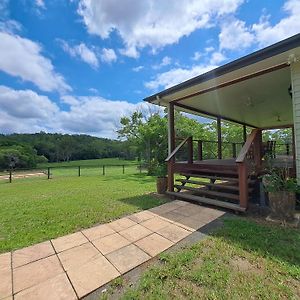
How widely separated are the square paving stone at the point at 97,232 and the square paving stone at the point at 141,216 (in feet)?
1.92

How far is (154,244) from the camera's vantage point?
2816 millimetres

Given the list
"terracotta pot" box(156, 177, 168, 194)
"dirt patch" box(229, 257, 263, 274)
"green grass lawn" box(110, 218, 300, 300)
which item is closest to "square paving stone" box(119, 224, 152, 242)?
"green grass lawn" box(110, 218, 300, 300)

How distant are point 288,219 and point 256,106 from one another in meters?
5.84

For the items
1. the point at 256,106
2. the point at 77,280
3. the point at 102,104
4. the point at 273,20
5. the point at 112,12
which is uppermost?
the point at 102,104

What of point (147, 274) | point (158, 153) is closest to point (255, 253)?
point (147, 274)

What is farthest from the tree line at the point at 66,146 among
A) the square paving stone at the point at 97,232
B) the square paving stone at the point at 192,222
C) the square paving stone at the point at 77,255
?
the square paving stone at the point at 77,255

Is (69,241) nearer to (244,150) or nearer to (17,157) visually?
(244,150)

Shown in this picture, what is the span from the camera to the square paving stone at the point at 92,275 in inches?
75.9

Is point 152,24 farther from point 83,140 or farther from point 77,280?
point 83,140

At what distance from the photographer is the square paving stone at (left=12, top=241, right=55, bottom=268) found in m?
2.42

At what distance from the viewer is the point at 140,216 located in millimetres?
4027

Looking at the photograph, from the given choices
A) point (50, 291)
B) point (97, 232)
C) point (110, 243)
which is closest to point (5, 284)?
point (50, 291)

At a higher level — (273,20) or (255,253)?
(273,20)

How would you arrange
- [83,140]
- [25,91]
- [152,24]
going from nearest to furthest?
[152,24], [25,91], [83,140]
